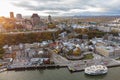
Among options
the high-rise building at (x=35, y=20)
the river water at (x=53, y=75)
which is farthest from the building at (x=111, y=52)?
the high-rise building at (x=35, y=20)

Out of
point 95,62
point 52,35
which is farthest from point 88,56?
point 52,35

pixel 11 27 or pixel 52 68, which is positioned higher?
pixel 11 27

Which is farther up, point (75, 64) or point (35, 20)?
point (35, 20)

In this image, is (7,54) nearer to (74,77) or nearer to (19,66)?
(19,66)

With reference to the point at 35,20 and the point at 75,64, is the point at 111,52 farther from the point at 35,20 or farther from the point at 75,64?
the point at 35,20

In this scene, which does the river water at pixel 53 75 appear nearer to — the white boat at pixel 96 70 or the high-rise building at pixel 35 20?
the white boat at pixel 96 70

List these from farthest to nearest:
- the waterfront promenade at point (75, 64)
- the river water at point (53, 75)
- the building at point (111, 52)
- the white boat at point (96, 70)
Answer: the building at point (111, 52)
the waterfront promenade at point (75, 64)
the white boat at point (96, 70)
the river water at point (53, 75)

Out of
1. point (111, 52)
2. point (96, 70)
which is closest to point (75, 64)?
point (96, 70)

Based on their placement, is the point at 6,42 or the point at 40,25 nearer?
the point at 6,42

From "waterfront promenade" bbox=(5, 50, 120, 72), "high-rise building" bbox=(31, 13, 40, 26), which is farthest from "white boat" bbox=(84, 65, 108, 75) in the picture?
"high-rise building" bbox=(31, 13, 40, 26)
